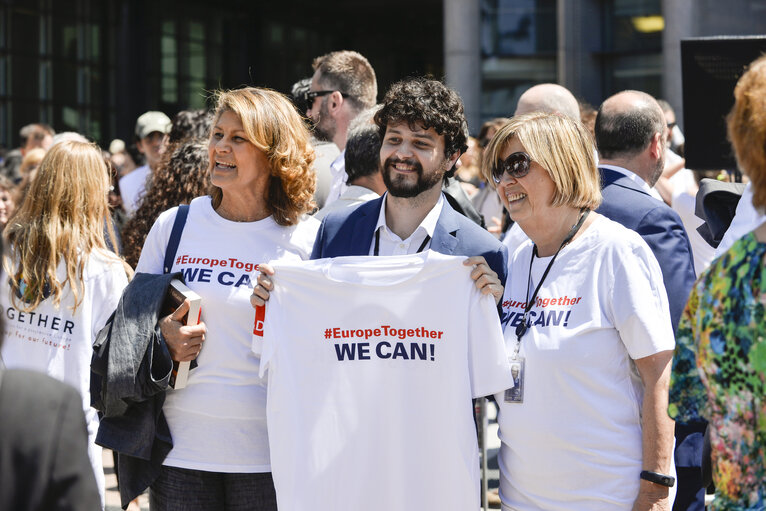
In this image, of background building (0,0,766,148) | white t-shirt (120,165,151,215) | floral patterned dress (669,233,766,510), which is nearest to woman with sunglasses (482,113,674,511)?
floral patterned dress (669,233,766,510)

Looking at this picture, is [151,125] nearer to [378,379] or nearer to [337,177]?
[337,177]

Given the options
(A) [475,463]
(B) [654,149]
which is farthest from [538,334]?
(B) [654,149]

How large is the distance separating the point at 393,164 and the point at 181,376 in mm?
1055

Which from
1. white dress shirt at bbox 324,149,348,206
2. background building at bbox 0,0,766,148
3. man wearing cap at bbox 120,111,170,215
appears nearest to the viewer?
white dress shirt at bbox 324,149,348,206

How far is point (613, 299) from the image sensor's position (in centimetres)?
298

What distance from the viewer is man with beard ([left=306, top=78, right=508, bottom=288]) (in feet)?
11.0

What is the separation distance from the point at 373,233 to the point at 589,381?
96 cm

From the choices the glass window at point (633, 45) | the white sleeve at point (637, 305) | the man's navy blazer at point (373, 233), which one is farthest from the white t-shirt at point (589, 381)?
the glass window at point (633, 45)

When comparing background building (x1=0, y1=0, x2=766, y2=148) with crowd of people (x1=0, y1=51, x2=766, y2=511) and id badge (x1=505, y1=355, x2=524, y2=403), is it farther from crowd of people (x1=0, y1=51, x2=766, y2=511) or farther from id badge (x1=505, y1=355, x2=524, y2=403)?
id badge (x1=505, y1=355, x2=524, y2=403)

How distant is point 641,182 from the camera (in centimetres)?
411

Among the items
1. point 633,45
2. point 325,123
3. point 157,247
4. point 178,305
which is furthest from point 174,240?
point 633,45

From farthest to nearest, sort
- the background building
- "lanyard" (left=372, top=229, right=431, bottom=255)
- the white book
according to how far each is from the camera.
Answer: the background building, "lanyard" (left=372, top=229, right=431, bottom=255), the white book

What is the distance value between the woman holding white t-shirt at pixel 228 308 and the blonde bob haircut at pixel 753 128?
6.06ft

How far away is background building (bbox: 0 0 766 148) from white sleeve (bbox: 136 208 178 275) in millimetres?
16114
